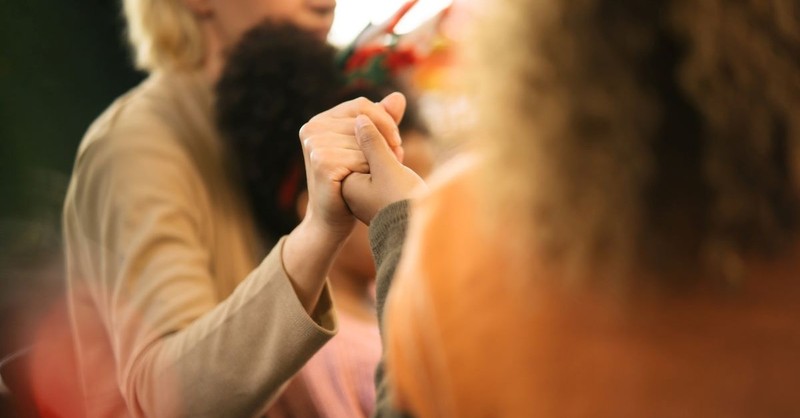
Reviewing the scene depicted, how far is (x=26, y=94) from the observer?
85cm

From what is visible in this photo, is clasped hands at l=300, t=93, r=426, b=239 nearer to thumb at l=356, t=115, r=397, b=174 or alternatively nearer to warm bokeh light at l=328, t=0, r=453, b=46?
thumb at l=356, t=115, r=397, b=174

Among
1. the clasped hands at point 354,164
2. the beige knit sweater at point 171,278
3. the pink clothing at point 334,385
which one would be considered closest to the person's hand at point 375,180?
the clasped hands at point 354,164

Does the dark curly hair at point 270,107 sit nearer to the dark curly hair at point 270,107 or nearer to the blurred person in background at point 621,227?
the dark curly hair at point 270,107

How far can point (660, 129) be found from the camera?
370 millimetres

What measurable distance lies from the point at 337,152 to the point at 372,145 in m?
0.03

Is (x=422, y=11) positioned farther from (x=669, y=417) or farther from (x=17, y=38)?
(x=669, y=417)

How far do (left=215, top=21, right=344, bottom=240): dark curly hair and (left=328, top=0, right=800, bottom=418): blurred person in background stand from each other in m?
0.47

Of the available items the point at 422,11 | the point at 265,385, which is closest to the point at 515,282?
the point at 265,385

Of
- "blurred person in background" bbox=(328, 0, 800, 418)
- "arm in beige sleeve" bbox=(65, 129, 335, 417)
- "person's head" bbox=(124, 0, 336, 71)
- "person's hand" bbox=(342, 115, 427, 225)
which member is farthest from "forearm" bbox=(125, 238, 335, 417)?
"blurred person in background" bbox=(328, 0, 800, 418)

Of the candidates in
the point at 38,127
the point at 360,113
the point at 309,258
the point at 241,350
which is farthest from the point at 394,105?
the point at 38,127

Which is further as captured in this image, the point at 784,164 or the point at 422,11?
the point at 422,11

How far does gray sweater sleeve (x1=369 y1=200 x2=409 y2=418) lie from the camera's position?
1.70 feet

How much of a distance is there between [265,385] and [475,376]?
15.8 inches

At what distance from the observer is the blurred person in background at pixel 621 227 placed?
37 centimetres
